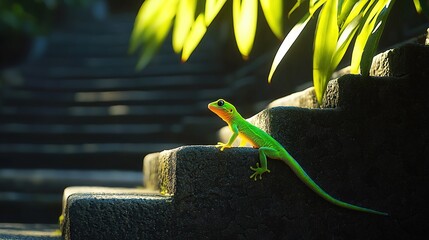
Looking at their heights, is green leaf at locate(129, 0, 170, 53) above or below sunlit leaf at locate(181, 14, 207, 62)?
above

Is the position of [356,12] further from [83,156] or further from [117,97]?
[117,97]

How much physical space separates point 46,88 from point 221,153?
4.47 meters

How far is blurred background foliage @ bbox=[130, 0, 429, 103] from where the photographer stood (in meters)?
1.91

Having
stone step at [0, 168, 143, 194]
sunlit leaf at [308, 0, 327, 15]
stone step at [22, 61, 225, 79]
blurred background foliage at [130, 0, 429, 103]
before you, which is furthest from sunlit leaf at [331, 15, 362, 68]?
stone step at [22, 61, 225, 79]

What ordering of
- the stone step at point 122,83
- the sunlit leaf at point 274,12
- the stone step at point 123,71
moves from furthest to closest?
the stone step at point 123,71
the stone step at point 122,83
the sunlit leaf at point 274,12

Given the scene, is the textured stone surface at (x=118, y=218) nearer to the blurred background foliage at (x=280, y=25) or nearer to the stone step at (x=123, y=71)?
the blurred background foliage at (x=280, y=25)

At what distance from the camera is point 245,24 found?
195cm

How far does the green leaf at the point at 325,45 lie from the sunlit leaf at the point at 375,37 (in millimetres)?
118

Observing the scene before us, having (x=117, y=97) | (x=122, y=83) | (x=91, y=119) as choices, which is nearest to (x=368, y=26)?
(x=91, y=119)

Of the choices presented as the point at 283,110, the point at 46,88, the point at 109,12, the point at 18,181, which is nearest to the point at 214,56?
the point at 46,88

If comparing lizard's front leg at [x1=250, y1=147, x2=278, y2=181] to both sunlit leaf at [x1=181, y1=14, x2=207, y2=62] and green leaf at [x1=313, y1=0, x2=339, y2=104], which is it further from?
sunlit leaf at [x1=181, y1=14, x2=207, y2=62]

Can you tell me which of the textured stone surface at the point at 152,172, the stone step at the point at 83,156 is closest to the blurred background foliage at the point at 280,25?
the textured stone surface at the point at 152,172

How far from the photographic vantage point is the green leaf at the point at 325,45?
1.91m

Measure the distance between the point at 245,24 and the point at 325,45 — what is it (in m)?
0.25
